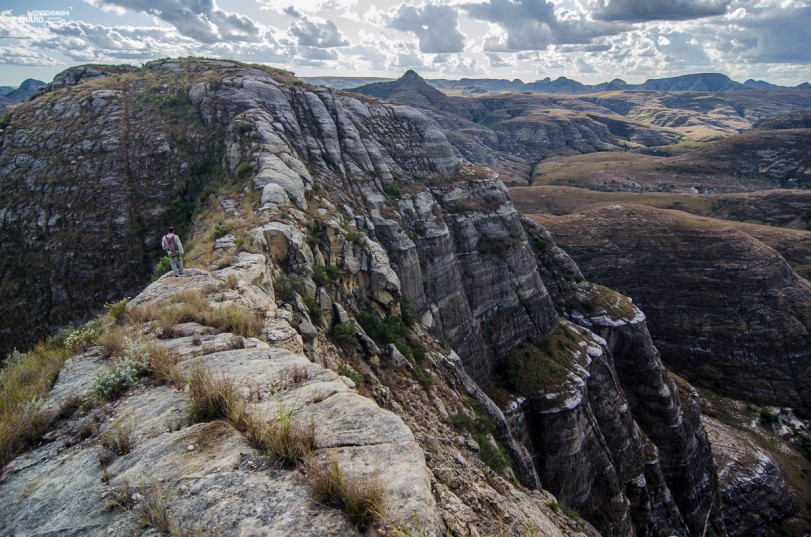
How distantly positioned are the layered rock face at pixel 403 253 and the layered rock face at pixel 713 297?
25.3 metres

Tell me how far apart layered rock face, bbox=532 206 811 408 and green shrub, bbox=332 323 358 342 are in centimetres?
6451

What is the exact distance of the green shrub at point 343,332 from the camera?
14.0 m

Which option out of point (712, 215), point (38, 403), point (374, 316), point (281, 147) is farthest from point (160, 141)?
point (712, 215)

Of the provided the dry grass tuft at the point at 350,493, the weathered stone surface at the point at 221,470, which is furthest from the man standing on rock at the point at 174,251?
the dry grass tuft at the point at 350,493

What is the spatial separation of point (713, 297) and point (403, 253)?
59046mm

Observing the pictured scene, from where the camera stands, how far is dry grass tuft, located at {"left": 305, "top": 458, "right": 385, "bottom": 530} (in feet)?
13.6

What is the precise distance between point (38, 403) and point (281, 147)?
76.3ft

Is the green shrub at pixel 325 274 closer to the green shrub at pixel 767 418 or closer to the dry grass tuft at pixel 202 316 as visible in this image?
the dry grass tuft at pixel 202 316

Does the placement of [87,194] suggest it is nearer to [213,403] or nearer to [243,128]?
[243,128]

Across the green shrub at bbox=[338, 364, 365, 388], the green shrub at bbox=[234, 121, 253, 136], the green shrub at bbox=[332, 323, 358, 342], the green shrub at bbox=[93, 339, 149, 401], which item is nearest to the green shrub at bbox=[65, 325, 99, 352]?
the green shrub at bbox=[93, 339, 149, 401]

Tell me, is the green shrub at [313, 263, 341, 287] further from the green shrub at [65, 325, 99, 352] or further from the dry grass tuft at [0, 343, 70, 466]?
the dry grass tuft at [0, 343, 70, 466]

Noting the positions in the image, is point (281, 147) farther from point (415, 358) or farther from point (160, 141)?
point (415, 358)

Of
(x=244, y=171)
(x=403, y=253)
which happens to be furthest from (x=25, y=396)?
(x=403, y=253)

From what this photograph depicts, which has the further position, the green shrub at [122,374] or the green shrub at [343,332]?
the green shrub at [343,332]
